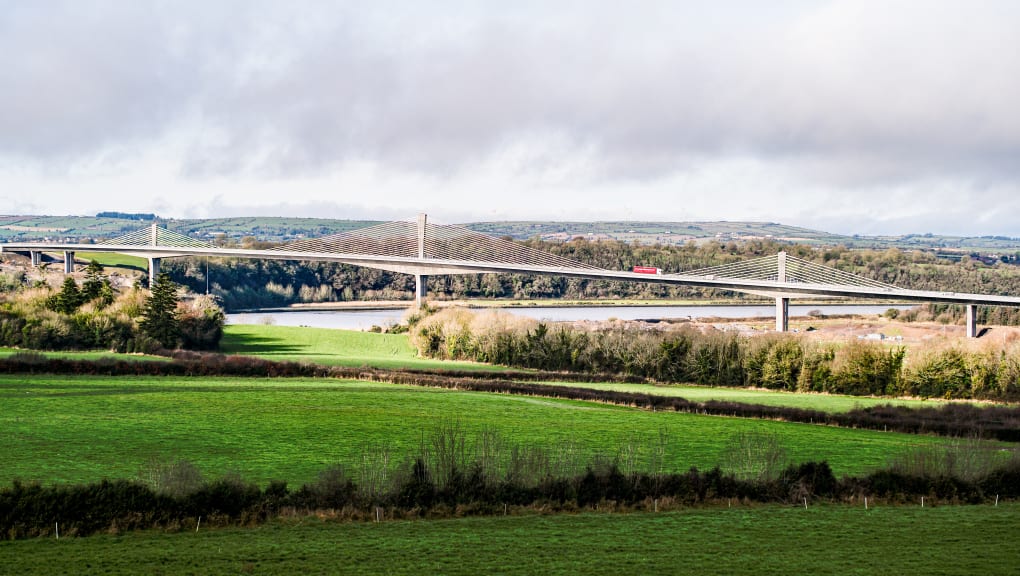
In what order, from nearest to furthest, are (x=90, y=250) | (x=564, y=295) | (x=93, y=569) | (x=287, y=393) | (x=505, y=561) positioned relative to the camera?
(x=93, y=569) → (x=505, y=561) → (x=287, y=393) → (x=90, y=250) → (x=564, y=295)

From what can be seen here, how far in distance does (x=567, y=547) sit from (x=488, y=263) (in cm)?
5689

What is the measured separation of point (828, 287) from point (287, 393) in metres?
40.2

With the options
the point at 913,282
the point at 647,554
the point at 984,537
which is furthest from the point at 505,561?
the point at 913,282

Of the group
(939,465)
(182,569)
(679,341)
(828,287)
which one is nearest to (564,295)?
(828,287)

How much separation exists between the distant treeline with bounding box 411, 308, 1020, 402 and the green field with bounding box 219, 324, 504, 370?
6.80ft

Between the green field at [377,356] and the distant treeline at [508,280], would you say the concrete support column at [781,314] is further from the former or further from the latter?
the distant treeline at [508,280]

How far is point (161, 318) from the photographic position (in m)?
47.0

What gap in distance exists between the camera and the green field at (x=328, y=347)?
149 ft

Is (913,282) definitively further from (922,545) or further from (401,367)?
(922,545)

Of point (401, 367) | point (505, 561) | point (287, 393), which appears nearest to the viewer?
point (505, 561)

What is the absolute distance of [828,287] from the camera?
6225 cm

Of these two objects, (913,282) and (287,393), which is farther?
(913,282)

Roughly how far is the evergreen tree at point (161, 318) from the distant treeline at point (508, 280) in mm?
38753

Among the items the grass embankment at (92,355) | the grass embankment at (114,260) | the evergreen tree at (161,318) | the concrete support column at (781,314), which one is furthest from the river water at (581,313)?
the grass embankment at (92,355)
